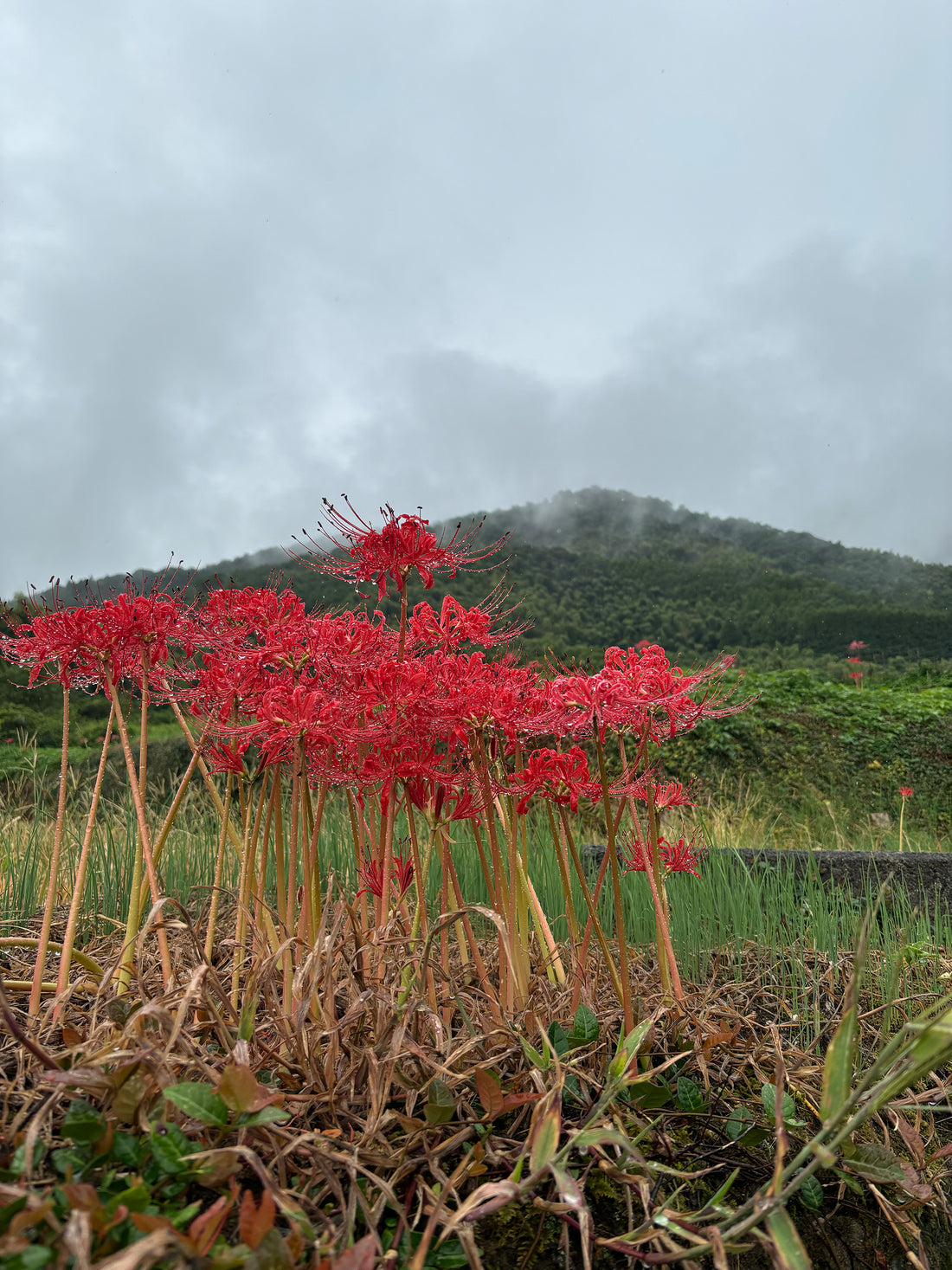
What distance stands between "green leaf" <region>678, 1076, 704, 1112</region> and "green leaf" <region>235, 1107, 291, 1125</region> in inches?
38.4

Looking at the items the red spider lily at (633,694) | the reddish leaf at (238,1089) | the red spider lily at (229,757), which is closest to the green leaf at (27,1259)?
the reddish leaf at (238,1089)

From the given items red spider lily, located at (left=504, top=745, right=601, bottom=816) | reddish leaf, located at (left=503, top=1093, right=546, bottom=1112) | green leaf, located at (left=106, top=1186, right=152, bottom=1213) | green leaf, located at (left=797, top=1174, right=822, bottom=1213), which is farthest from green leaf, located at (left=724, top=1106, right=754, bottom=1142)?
green leaf, located at (left=106, top=1186, right=152, bottom=1213)

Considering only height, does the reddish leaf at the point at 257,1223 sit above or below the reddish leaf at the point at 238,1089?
below

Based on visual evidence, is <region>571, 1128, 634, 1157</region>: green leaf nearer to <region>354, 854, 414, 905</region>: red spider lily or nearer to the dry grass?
the dry grass

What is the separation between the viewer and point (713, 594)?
28078 mm

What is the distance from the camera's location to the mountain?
21578 mm

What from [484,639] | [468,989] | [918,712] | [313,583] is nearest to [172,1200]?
[468,989]

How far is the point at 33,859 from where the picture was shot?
340 cm

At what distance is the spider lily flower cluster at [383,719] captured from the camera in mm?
1898

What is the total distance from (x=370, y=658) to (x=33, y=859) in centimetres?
235

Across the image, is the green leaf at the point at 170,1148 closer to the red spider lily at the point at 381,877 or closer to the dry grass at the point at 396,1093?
the dry grass at the point at 396,1093

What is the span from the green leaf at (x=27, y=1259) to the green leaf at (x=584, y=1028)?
3.78ft

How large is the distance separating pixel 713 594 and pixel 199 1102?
93.4 ft

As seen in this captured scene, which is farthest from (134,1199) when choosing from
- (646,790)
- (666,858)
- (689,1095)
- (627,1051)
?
(666,858)
